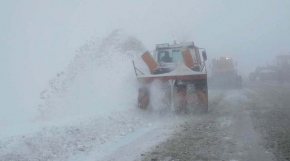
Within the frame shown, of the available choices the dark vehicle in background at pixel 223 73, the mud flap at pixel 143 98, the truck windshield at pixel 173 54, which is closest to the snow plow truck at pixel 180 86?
the mud flap at pixel 143 98

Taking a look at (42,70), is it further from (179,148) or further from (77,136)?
(179,148)

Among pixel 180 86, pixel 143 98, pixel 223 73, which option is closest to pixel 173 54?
pixel 180 86

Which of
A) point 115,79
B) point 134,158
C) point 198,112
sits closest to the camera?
point 134,158

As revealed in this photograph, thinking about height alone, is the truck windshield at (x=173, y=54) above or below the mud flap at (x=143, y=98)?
above

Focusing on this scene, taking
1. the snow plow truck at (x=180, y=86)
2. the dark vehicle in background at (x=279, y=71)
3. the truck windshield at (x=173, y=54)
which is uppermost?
the truck windshield at (x=173, y=54)

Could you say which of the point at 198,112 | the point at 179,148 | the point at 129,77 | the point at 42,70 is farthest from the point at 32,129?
the point at 42,70

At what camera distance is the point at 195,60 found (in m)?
14.6

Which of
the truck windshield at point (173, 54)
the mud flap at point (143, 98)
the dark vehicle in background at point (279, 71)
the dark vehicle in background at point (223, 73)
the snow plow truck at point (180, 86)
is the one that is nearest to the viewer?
the snow plow truck at point (180, 86)

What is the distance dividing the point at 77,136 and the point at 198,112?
5.55 m

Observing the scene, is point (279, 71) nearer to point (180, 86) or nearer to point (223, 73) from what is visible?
point (223, 73)

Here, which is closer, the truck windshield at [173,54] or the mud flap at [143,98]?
the mud flap at [143,98]

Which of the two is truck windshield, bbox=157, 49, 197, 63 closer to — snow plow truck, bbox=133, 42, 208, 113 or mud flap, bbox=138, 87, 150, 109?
snow plow truck, bbox=133, 42, 208, 113

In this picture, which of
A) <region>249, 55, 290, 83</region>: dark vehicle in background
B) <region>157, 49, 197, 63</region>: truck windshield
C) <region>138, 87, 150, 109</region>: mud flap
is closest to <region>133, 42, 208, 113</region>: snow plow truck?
<region>138, 87, 150, 109</region>: mud flap

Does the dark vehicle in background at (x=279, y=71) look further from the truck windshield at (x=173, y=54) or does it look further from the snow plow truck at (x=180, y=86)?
the snow plow truck at (x=180, y=86)
